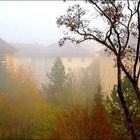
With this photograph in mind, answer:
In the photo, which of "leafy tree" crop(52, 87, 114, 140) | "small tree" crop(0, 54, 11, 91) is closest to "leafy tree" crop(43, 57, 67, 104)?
"small tree" crop(0, 54, 11, 91)

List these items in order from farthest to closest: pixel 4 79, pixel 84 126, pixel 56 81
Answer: pixel 56 81
pixel 4 79
pixel 84 126

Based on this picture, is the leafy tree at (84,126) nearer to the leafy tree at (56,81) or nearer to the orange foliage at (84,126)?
the orange foliage at (84,126)

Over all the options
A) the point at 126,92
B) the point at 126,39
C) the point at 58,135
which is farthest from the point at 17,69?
A: the point at 126,39

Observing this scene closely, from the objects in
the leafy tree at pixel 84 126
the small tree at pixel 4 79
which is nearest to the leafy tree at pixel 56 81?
the small tree at pixel 4 79

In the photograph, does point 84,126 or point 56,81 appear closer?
point 84,126

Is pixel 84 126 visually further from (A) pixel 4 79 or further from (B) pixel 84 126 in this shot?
(A) pixel 4 79

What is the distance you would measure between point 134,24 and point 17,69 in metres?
56.9

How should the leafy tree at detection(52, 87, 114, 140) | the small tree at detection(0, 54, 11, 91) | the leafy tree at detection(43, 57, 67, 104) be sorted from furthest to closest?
the leafy tree at detection(43, 57, 67, 104) → the small tree at detection(0, 54, 11, 91) → the leafy tree at detection(52, 87, 114, 140)

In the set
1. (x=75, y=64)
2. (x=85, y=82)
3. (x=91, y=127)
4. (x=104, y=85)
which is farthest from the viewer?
(x=75, y=64)

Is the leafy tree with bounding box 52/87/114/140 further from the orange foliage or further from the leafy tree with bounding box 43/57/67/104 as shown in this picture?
the leafy tree with bounding box 43/57/67/104

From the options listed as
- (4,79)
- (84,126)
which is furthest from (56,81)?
(84,126)

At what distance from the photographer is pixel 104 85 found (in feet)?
225

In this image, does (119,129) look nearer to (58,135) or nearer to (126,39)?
(58,135)

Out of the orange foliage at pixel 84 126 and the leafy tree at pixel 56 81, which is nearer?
the orange foliage at pixel 84 126
